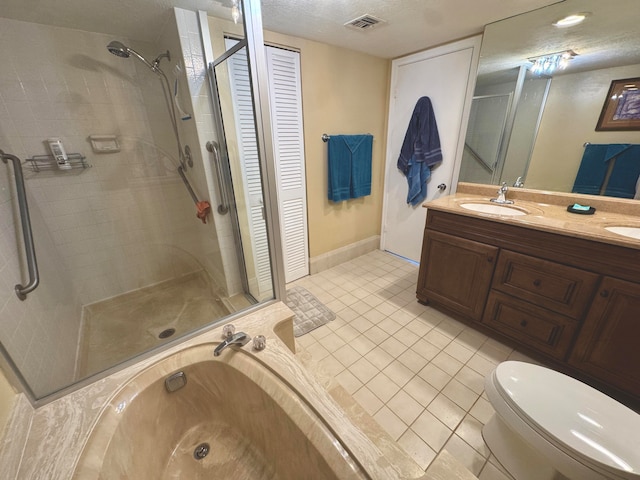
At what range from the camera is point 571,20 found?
152cm

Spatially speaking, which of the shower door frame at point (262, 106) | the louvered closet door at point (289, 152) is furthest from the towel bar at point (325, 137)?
the shower door frame at point (262, 106)

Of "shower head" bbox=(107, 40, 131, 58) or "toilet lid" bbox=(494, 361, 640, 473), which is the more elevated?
"shower head" bbox=(107, 40, 131, 58)

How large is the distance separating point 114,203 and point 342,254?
2173mm

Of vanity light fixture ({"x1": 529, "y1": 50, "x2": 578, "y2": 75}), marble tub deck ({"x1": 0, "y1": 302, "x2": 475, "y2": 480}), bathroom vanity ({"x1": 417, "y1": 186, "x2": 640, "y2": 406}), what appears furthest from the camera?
vanity light fixture ({"x1": 529, "y1": 50, "x2": 578, "y2": 75})

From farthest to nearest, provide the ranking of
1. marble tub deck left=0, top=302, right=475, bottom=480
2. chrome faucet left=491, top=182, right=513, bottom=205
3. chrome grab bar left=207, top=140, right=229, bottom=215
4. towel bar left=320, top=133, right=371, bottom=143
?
towel bar left=320, top=133, right=371, bottom=143, chrome faucet left=491, top=182, right=513, bottom=205, chrome grab bar left=207, top=140, right=229, bottom=215, marble tub deck left=0, top=302, right=475, bottom=480

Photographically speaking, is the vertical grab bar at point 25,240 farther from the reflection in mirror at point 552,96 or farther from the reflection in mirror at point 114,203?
the reflection in mirror at point 552,96

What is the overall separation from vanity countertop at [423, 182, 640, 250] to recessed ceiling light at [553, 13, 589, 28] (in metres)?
1.01

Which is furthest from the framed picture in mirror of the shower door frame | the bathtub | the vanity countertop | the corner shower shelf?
the corner shower shelf

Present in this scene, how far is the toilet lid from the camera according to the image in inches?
30.6

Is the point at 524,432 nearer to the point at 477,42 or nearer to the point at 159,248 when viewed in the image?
A: the point at 477,42

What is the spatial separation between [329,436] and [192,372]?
683mm

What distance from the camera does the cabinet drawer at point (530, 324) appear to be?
1.38 metres

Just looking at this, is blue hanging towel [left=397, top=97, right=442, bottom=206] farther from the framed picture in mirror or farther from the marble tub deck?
the marble tub deck

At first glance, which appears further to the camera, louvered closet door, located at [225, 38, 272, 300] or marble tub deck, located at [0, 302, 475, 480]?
louvered closet door, located at [225, 38, 272, 300]
